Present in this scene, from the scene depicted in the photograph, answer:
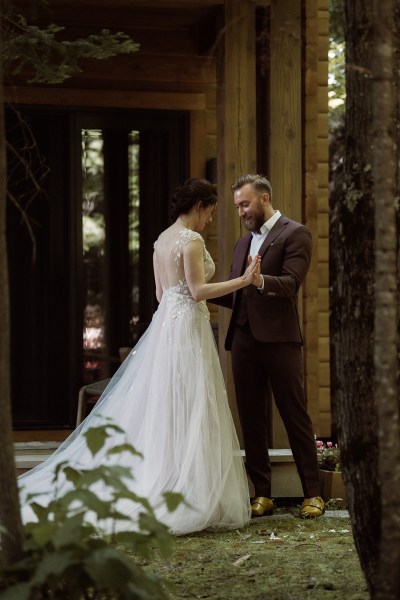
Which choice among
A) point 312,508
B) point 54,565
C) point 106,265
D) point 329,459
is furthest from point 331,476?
point 54,565

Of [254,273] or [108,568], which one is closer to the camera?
[108,568]

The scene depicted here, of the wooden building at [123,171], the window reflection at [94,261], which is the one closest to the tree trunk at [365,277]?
the wooden building at [123,171]

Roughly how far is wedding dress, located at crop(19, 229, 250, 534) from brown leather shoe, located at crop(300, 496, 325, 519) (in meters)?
0.41

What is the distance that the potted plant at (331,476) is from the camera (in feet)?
23.6

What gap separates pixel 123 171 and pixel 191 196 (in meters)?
2.87

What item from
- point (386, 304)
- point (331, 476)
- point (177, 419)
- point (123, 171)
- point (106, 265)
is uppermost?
point (123, 171)

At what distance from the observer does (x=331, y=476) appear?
721cm

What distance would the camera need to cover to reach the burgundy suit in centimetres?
655

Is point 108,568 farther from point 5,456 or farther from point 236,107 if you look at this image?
point 236,107

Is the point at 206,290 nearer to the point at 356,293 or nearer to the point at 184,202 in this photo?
the point at 184,202

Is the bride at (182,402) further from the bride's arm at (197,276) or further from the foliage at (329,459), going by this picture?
the foliage at (329,459)

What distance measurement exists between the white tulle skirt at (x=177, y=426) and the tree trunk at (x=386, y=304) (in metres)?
2.79

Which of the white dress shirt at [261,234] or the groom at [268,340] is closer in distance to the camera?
the groom at [268,340]

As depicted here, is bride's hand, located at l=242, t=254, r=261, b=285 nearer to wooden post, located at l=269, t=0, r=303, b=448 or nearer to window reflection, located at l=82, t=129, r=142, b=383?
wooden post, located at l=269, t=0, r=303, b=448
